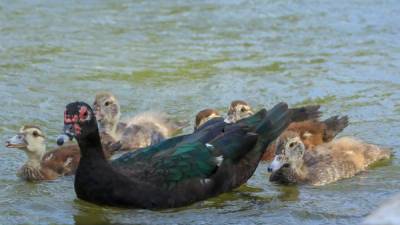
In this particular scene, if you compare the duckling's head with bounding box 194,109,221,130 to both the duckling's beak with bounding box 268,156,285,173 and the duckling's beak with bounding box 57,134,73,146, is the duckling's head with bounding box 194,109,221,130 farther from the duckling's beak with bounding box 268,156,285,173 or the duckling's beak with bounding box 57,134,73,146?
the duckling's beak with bounding box 57,134,73,146

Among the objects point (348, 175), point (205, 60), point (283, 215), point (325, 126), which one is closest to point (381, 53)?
point (205, 60)

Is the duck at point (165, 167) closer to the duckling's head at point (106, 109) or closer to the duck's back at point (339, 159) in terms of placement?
the duck's back at point (339, 159)

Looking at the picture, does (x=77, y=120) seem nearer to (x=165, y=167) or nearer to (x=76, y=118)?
(x=76, y=118)

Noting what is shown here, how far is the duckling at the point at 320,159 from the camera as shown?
920cm

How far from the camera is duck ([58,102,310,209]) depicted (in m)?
8.24

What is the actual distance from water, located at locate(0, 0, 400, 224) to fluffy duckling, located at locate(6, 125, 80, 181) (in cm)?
12

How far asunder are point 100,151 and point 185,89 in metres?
3.70

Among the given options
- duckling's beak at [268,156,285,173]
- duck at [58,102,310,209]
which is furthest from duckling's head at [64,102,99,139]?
duckling's beak at [268,156,285,173]

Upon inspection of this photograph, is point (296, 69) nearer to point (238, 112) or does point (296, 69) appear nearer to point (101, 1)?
point (238, 112)

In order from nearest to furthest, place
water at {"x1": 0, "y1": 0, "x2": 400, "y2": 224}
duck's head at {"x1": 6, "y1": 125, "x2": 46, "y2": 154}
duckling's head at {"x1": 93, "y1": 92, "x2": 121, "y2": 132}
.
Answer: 1. water at {"x1": 0, "y1": 0, "x2": 400, "y2": 224}
2. duck's head at {"x1": 6, "y1": 125, "x2": 46, "y2": 154}
3. duckling's head at {"x1": 93, "y1": 92, "x2": 121, "y2": 132}

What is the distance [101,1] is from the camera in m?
16.1

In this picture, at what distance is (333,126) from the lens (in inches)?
402

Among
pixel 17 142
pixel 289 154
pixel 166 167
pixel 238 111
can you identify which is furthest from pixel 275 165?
pixel 17 142

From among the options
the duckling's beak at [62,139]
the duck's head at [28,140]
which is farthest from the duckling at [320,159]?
the duck's head at [28,140]
